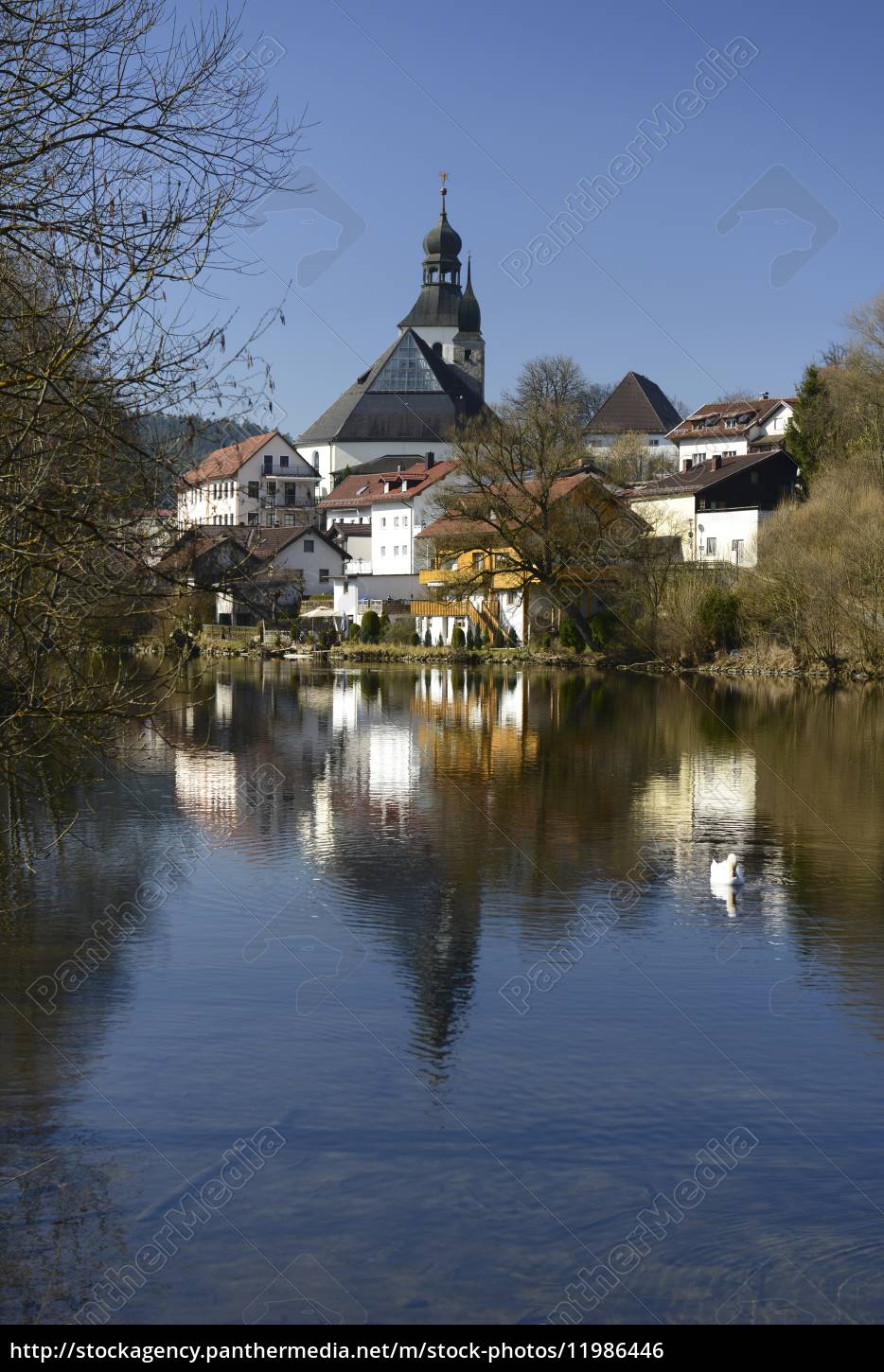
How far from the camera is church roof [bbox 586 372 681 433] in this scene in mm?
130125

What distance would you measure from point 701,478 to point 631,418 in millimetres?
52576

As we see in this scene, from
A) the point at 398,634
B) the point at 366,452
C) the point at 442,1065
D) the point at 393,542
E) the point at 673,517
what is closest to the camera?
the point at 442,1065

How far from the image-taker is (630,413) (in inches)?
5187

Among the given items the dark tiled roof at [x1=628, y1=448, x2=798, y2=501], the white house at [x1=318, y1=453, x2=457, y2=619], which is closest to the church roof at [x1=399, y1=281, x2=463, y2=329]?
the white house at [x1=318, y1=453, x2=457, y2=619]

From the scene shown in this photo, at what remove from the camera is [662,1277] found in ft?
24.7

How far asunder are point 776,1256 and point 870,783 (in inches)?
715

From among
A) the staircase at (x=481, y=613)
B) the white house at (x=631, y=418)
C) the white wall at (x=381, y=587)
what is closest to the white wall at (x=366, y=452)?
the white house at (x=631, y=418)

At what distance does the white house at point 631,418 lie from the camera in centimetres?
12912

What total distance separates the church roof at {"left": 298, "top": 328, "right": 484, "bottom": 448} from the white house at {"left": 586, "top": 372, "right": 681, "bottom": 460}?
13088mm

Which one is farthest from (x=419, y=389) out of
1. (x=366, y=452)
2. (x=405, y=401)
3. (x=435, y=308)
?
(x=435, y=308)

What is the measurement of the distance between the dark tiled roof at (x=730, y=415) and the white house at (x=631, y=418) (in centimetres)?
1363

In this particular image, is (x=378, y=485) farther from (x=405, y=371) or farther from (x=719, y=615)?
(x=719, y=615)

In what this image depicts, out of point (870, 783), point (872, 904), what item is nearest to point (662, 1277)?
point (872, 904)
